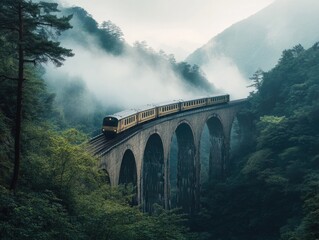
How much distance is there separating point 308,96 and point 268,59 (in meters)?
157

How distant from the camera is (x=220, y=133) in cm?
5922

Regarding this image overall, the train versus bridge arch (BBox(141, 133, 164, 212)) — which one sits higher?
the train

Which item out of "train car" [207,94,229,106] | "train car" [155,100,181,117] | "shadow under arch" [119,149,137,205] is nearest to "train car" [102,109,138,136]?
"shadow under arch" [119,149,137,205]

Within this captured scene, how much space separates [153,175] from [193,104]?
1193 centimetres

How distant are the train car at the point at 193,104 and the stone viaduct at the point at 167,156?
0.73 m

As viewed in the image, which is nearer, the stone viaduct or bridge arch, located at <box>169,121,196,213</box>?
the stone viaduct

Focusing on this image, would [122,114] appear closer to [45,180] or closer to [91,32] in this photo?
[45,180]

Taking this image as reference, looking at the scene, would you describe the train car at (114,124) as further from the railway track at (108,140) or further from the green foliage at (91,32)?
the green foliage at (91,32)

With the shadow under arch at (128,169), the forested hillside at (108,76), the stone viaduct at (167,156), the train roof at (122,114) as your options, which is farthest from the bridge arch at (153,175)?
the forested hillside at (108,76)

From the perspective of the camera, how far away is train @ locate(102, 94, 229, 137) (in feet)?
102

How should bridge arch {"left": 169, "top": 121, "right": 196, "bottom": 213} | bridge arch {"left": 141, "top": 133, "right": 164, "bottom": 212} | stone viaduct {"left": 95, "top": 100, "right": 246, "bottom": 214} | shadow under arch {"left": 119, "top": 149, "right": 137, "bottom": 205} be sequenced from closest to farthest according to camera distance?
1. stone viaduct {"left": 95, "top": 100, "right": 246, "bottom": 214}
2. shadow under arch {"left": 119, "top": 149, "right": 137, "bottom": 205}
3. bridge arch {"left": 141, "top": 133, "right": 164, "bottom": 212}
4. bridge arch {"left": 169, "top": 121, "right": 196, "bottom": 213}

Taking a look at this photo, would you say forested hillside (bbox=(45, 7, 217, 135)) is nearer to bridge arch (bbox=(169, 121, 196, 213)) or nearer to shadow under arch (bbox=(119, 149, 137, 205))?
bridge arch (bbox=(169, 121, 196, 213))

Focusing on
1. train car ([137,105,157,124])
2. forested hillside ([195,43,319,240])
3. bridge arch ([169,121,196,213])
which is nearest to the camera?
forested hillside ([195,43,319,240])

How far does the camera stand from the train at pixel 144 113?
30984mm
